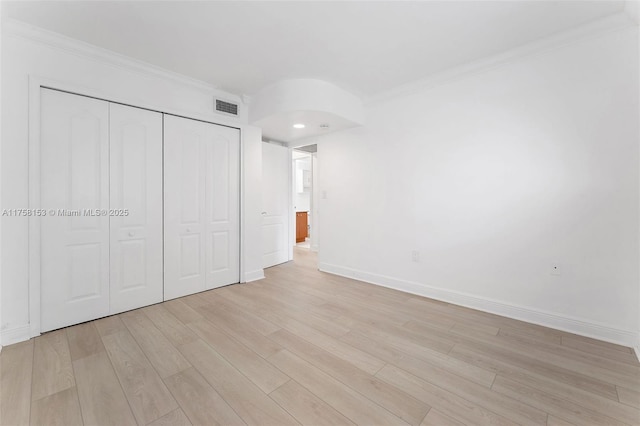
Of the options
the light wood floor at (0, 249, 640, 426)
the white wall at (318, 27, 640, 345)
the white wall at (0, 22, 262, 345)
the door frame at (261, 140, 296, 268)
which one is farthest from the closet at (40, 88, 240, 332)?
the white wall at (318, 27, 640, 345)

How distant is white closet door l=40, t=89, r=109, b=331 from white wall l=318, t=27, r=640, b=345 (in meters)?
3.22

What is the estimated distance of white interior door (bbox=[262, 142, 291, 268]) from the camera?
4758 mm

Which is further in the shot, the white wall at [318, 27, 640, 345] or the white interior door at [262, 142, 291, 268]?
the white interior door at [262, 142, 291, 268]

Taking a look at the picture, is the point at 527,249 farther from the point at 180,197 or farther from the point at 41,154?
the point at 41,154

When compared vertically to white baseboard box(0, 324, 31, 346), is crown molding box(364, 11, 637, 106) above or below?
above

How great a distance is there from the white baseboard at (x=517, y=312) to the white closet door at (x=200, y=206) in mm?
2066

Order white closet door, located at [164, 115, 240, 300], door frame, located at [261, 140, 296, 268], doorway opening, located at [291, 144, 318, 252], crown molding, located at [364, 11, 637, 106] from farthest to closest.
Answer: doorway opening, located at [291, 144, 318, 252], door frame, located at [261, 140, 296, 268], white closet door, located at [164, 115, 240, 300], crown molding, located at [364, 11, 637, 106]

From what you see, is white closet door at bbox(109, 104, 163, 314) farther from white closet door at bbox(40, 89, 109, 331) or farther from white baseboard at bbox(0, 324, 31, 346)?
white baseboard at bbox(0, 324, 31, 346)

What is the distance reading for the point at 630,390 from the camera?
168cm

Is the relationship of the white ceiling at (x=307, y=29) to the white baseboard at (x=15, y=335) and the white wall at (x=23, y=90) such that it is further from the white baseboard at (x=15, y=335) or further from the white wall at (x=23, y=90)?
the white baseboard at (x=15, y=335)

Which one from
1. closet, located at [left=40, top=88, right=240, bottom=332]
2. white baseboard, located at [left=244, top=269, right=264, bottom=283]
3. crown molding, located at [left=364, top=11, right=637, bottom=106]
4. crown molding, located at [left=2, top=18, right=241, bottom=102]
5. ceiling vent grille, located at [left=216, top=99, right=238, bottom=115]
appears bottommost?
white baseboard, located at [left=244, top=269, right=264, bottom=283]

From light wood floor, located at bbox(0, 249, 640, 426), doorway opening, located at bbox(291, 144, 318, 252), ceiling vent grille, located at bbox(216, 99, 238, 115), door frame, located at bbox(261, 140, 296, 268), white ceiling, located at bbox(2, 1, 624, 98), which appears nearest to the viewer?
light wood floor, located at bbox(0, 249, 640, 426)

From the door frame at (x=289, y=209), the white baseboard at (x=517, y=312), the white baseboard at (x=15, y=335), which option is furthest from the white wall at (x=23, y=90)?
the white baseboard at (x=517, y=312)

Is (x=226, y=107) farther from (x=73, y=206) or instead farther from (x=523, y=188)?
(x=523, y=188)
